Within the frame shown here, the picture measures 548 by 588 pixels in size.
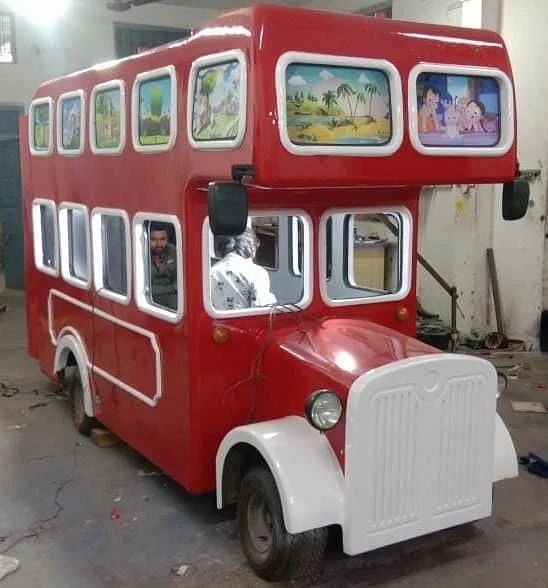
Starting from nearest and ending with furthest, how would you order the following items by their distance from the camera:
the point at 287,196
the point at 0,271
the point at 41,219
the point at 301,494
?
1. the point at 301,494
2. the point at 287,196
3. the point at 41,219
4. the point at 0,271

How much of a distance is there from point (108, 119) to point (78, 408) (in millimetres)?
2113

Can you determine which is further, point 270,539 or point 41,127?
point 41,127

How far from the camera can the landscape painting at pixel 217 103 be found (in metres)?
2.93

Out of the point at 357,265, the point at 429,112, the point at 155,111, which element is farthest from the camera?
the point at 357,265

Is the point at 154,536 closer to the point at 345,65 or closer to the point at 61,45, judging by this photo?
the point at 345,65

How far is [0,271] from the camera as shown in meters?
10.8

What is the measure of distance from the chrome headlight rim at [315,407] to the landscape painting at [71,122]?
2551 millimetres

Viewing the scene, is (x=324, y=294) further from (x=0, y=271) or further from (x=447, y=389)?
(x=0, y=271)

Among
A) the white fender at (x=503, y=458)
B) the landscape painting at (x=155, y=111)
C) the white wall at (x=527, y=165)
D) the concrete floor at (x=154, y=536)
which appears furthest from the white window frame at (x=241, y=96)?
the white wall at (x=527, y=165)

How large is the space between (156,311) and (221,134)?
3.91ft

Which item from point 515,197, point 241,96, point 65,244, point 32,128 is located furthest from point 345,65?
point 32,128

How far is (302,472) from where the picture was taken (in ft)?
10.0

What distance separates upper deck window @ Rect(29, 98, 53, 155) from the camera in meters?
5.16

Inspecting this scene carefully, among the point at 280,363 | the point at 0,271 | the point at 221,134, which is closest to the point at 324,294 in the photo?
the point at 280,363
